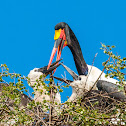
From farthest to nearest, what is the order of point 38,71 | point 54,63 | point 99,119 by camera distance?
point 38,71
point 54,63
point 99,119

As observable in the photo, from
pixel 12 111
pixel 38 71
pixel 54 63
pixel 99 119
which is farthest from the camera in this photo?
pixel 38 71

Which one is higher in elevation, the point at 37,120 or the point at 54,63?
the point at 54,63

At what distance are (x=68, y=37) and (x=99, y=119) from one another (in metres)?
3.96

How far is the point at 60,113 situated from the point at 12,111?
1.70 feet

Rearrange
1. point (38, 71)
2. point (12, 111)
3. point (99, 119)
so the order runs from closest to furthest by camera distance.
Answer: point (99, 119), point (12, 111), point (38, 71)

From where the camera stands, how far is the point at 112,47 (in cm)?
442

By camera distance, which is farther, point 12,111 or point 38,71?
point 38,71

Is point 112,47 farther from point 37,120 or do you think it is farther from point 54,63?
point 54,63

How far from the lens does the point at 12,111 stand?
4625 mm

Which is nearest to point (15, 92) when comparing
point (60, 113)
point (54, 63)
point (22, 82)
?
point (22, 82)

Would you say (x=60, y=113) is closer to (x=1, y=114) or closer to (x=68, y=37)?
(x=1, y=114)

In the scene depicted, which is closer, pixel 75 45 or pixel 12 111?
pixel 12 111

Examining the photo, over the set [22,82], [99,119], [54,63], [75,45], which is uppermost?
[75,45]

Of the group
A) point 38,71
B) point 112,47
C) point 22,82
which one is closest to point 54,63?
point 38,71
